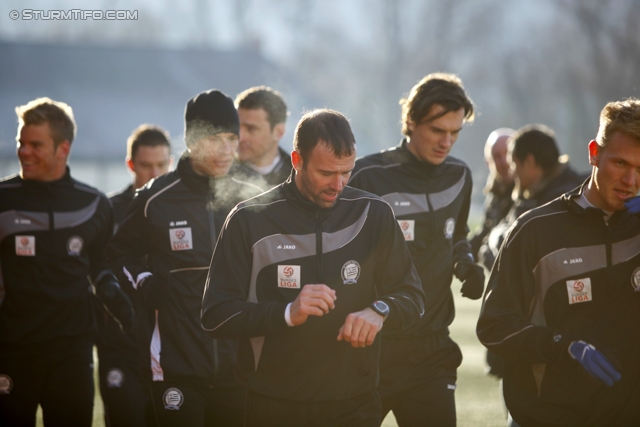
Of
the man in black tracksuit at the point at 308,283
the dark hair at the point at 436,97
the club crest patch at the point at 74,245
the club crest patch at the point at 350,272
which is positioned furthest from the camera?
the club crest patch at the point at 74,245

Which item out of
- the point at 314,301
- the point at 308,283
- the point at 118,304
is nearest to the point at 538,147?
the point at 118,304

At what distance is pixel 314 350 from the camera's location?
159 inches

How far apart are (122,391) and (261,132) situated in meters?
2.26

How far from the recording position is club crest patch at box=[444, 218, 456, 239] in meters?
5.69

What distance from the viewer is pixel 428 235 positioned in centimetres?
563

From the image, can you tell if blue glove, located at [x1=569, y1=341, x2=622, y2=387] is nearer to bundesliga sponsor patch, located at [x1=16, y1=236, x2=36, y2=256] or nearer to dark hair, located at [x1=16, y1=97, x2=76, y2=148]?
bundesliga sponsor patch, located at [x1=16, y1=236, x2=36, y2=256]

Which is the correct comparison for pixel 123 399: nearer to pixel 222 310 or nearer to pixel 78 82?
pixel 222 310

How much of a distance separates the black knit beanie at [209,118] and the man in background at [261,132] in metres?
1.40

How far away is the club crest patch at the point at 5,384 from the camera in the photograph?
18.0 feet

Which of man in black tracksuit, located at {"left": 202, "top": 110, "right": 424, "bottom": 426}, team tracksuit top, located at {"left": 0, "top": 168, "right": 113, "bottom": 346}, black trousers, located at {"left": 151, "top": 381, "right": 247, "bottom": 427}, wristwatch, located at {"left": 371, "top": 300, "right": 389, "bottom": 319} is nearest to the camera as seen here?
wristwatch, located at {"left": 371, "top": 300, "right": 389, "bottom": 319}

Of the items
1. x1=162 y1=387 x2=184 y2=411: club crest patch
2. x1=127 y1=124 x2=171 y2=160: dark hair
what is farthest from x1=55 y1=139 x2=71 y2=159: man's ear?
x1=162 y1=387 x2=184 y2=411: club crest patch

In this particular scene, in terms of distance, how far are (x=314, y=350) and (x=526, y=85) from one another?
48.6 meters

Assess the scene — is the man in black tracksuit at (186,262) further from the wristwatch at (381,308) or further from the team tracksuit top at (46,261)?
the wristwatch at (381,308)

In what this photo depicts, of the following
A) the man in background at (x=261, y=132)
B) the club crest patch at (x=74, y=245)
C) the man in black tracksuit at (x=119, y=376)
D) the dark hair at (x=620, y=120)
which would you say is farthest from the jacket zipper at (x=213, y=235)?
the dark hair at (x=620, y=120)
